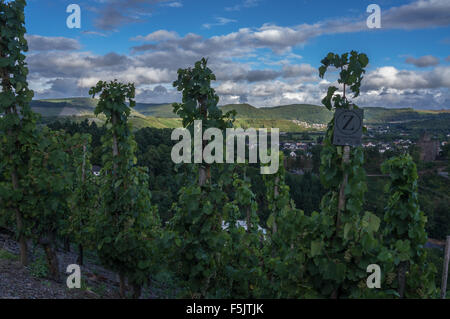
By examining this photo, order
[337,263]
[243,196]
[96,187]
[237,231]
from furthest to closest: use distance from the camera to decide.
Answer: [96,187] < [243,196] < [237,231] < [337,263]

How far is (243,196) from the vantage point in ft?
34.1

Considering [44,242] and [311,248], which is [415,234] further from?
[44,242]

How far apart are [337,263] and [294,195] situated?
64.6m

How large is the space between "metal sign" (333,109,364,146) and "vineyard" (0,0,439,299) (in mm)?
225

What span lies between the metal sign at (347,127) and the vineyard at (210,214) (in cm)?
22

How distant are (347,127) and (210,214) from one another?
11.8ft

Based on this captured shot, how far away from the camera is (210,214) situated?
6.86 m

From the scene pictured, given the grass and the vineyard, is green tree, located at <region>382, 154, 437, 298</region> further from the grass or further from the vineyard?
the grass

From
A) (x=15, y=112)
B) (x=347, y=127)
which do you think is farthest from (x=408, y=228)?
(x=15, y=112)

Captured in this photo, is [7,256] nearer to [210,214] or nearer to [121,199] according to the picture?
[121,199]

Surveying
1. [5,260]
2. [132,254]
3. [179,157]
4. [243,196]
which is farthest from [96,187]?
[179,157]

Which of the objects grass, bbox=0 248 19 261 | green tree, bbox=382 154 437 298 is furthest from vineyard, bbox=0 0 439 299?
grass, bbox=0 248 19 261

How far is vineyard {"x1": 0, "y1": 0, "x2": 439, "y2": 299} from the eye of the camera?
495cm

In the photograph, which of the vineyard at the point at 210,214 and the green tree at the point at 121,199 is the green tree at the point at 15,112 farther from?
the green tree at the point at 121,199
